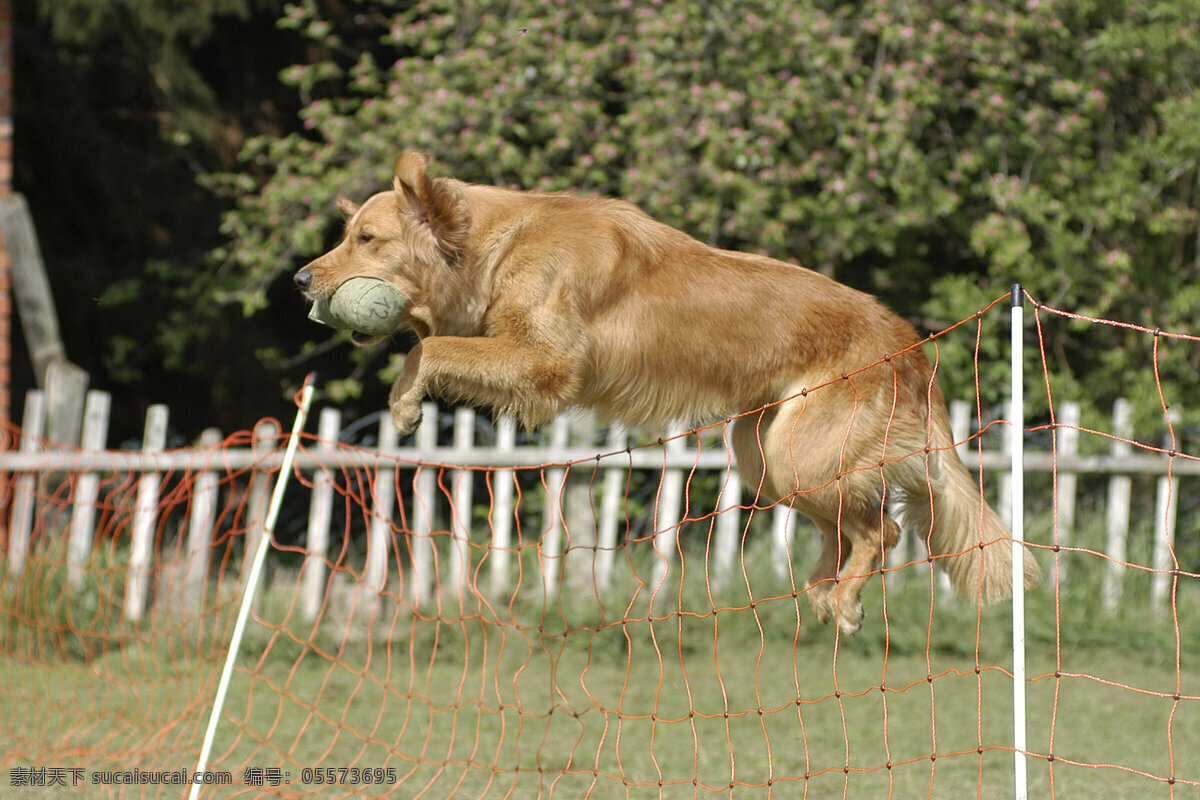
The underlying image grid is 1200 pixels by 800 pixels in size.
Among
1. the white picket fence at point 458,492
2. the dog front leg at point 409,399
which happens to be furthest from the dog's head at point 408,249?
the white picket fence at point 458,492

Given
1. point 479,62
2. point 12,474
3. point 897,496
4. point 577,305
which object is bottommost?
point 12,474

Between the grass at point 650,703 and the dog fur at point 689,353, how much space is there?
431mm

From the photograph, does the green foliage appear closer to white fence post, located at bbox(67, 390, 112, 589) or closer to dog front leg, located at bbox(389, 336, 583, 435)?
white fence post, located at bbox(67, 390, 112, 589)

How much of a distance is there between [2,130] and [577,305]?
17.4 feet

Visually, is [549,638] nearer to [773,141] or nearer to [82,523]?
[82,523]

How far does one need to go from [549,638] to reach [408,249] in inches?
149

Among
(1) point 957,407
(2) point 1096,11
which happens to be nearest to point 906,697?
(1) point 957,407

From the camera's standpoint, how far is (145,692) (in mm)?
6547

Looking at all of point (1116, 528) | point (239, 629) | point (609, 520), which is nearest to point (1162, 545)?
point (1116, 528)

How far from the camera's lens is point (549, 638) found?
7.60m

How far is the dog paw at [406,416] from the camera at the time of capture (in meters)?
4.21

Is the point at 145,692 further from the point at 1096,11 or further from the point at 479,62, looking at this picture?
the point at 1096,11

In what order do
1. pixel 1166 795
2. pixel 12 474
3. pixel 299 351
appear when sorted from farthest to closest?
pixel 299 351, pixel 12 474, pixel 1166 795

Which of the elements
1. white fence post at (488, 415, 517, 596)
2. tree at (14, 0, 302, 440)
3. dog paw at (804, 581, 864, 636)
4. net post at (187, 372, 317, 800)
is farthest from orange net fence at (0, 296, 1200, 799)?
tree at (14, 0, 302, 440)
